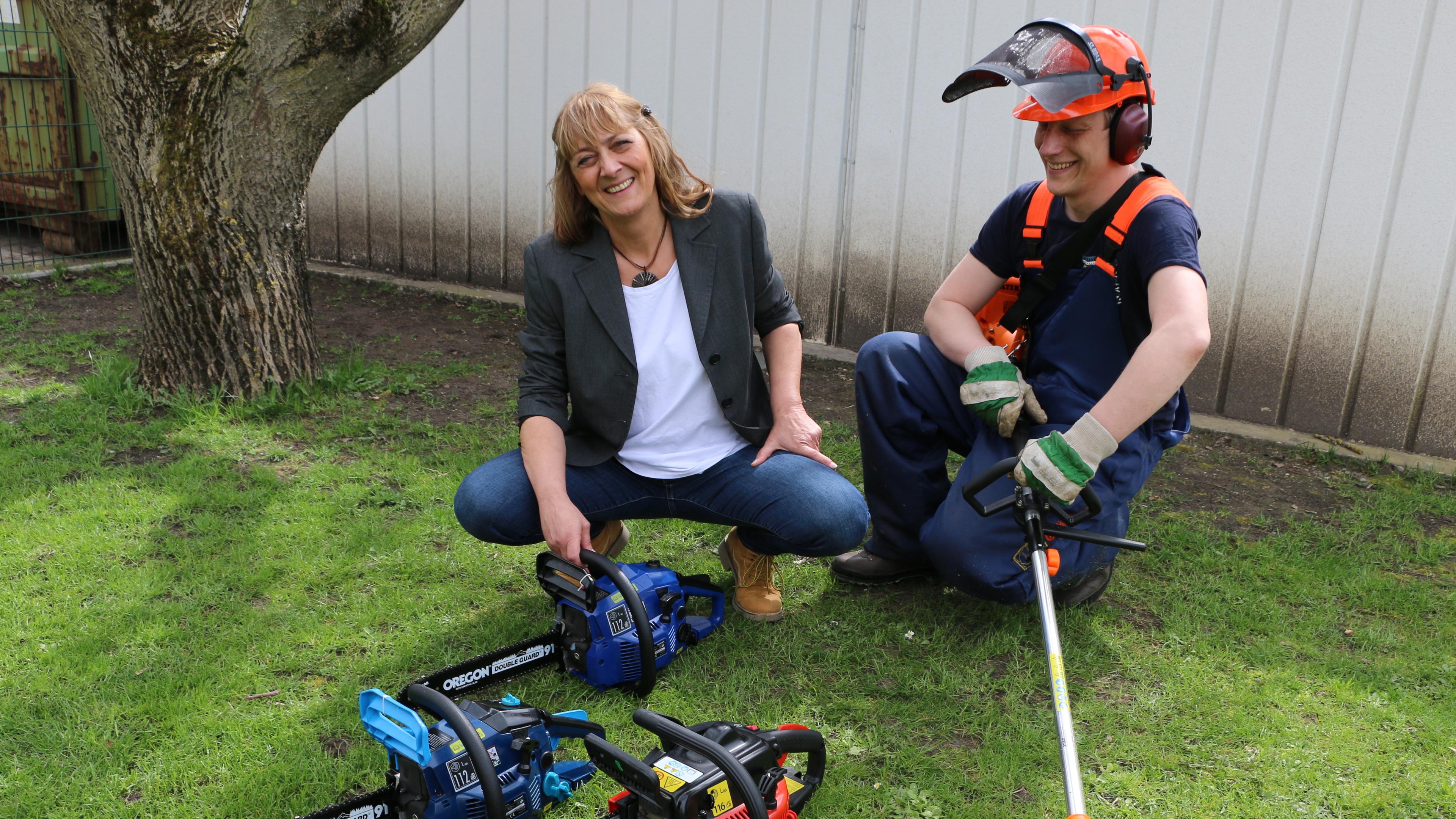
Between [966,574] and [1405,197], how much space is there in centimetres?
320

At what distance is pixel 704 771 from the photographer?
2025mm

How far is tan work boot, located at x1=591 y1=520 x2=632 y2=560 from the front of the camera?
326 cm

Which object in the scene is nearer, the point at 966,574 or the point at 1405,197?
the point at 966,574

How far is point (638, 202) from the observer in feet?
9.36

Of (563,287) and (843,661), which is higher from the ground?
(563,287)

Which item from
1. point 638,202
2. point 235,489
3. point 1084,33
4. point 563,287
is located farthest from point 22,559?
point 1084,33

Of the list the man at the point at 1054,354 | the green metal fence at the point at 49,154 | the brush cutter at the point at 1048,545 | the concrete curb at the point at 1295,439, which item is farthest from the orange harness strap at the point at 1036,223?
the green metal fence at the point at 49,154

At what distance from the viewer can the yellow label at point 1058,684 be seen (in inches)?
79.2

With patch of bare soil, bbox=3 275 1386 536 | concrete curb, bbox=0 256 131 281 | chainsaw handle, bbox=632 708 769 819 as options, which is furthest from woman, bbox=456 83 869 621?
concrete curb, bbox=0 256 131 281

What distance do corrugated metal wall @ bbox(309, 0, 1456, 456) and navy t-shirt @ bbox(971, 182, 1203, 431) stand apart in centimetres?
235

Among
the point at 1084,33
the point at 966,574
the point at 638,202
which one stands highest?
the point at 1084,33

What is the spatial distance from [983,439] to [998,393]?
0.21 metres

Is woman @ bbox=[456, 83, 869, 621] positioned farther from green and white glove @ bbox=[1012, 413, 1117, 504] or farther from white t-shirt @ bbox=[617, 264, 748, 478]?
green and white glove @ bbox=[1012, 413, 1117, 504]

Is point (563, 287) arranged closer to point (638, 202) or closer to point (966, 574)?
point (638, 202)
